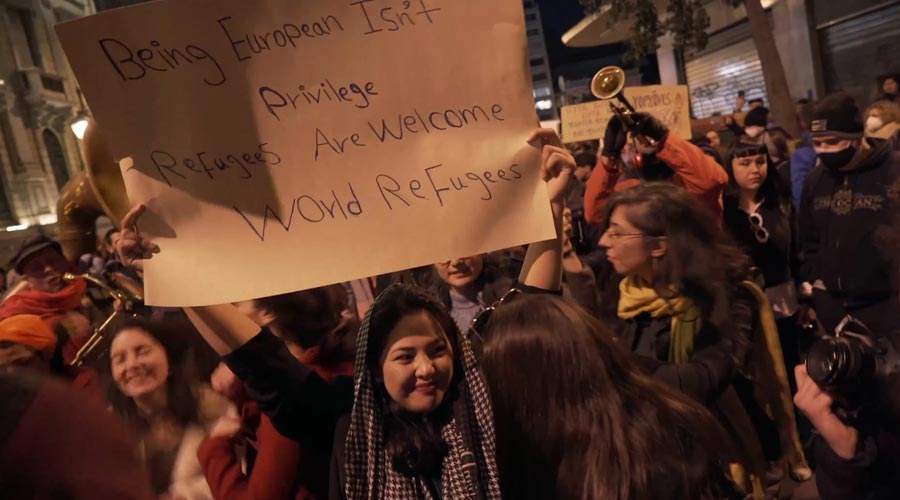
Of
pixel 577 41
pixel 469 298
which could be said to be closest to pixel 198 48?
pixel 469 298

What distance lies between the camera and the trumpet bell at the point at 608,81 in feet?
14.5

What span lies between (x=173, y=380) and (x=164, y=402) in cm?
8

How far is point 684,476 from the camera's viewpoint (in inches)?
63.3

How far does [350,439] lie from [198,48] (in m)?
0.91

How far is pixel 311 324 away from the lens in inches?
90.4

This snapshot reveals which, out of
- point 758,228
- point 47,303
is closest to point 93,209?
point 47,303

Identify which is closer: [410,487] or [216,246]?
[410,487]

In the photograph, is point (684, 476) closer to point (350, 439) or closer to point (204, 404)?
point (350, 439)

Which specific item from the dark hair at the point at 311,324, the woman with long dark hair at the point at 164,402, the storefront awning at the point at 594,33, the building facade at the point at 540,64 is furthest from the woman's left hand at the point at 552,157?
the building facade at the point at 540,64

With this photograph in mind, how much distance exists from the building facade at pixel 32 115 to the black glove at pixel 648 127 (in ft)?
66.5

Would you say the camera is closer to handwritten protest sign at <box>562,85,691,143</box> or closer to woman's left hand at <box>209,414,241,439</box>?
woman's left hand at <box>209,414,241,439</box>

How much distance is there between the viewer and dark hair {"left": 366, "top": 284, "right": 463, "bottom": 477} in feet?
4.87

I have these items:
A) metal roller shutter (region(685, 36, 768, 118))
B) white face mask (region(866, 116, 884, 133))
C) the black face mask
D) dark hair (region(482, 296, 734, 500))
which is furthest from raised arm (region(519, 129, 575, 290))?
metal roller shutter (region(685, 36, 768, 118))

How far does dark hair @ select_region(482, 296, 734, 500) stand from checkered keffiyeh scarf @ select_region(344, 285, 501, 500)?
0.17 meters
